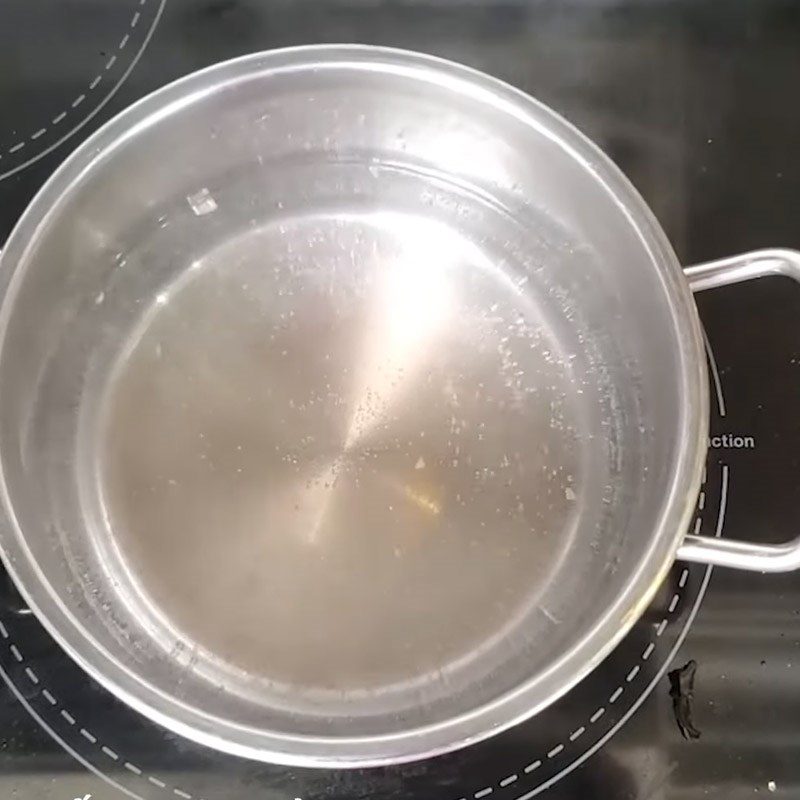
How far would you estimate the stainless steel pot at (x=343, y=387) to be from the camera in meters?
0.60

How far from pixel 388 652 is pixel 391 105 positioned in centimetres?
34

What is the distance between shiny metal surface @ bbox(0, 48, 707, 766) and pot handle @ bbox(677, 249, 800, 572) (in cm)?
3

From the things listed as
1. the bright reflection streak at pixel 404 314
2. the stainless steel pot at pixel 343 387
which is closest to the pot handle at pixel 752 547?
the stainless steel pot at pixel 343 387

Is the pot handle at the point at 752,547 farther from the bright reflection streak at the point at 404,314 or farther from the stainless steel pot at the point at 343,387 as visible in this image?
the bright reflection streak at the point at 404,314

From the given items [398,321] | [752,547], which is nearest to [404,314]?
[398,321]

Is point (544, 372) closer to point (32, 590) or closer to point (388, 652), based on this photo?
point (388, 652)

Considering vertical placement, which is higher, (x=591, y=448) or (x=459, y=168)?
(x=459, y=168)

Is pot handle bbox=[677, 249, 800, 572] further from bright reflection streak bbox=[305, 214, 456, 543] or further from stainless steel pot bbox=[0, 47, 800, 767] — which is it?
bright reflection streak bbox=[305, 214, 456, 543]

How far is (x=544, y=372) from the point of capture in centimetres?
70

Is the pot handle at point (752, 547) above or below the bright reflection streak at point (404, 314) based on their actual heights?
below

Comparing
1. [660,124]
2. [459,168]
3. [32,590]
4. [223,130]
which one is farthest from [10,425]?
[660,124]

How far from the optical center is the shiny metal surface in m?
0.60

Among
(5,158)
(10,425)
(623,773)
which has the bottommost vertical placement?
(623,773)

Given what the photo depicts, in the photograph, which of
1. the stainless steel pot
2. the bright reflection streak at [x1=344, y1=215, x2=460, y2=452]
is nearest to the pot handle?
the stainless steel pot
